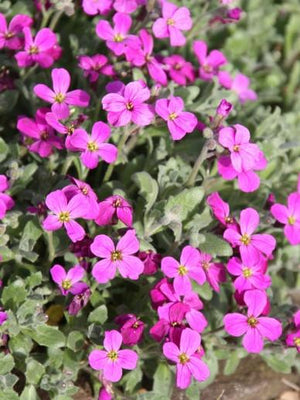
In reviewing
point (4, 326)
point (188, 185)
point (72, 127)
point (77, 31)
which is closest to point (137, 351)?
point (4, 326)

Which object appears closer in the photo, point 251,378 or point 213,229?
point 213,229

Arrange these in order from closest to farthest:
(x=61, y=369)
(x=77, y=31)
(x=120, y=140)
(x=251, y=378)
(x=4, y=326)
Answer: (x=4, y=326) → (x=61, y=369) → (x=120, y=140) → (x=251, y=378) → (x=77, y=31)

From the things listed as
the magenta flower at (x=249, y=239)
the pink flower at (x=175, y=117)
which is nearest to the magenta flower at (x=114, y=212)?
the pink flower at (x=175, y=117)

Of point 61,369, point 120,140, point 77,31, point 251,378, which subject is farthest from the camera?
point 77,31

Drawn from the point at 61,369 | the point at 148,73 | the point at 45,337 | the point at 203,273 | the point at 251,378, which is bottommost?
the point at 251,378

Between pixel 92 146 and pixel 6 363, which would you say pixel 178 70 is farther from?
pixel 6 363

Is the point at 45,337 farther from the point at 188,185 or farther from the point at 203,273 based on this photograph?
the point at 188,185

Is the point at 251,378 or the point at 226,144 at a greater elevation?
the point at 226,144
